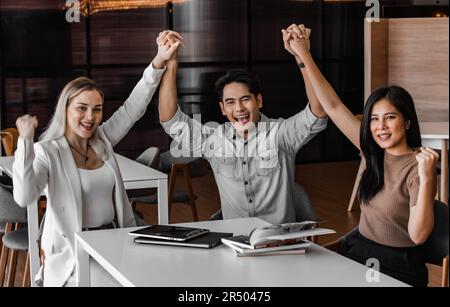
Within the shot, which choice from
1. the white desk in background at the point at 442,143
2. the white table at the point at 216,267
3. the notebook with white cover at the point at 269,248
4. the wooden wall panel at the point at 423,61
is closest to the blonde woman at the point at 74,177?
the white table at the point at 216,267

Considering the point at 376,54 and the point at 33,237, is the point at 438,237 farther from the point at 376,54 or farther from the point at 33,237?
the point at 376,54

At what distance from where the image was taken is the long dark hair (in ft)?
10.5

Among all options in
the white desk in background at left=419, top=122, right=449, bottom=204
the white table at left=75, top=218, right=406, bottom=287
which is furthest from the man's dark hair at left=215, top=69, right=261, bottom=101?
the white desk in background at left=419, top=122, right=449, bottom=204

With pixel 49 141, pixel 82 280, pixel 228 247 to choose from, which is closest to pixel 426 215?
pixel 228 247

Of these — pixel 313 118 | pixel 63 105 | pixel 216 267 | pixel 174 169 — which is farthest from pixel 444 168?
pixel 216 267

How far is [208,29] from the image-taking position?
31.9 ft

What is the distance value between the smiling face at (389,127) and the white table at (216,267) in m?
0.50

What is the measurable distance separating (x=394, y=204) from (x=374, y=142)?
244 millimetres

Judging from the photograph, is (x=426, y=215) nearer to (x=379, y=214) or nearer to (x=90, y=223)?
(x=379, y=214)

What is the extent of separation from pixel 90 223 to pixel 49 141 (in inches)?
15.4

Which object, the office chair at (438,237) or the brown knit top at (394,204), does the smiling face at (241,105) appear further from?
the office chair at (438,237)

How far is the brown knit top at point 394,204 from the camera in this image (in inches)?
124

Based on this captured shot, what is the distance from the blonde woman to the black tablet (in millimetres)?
515

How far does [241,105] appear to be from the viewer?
3.91m
